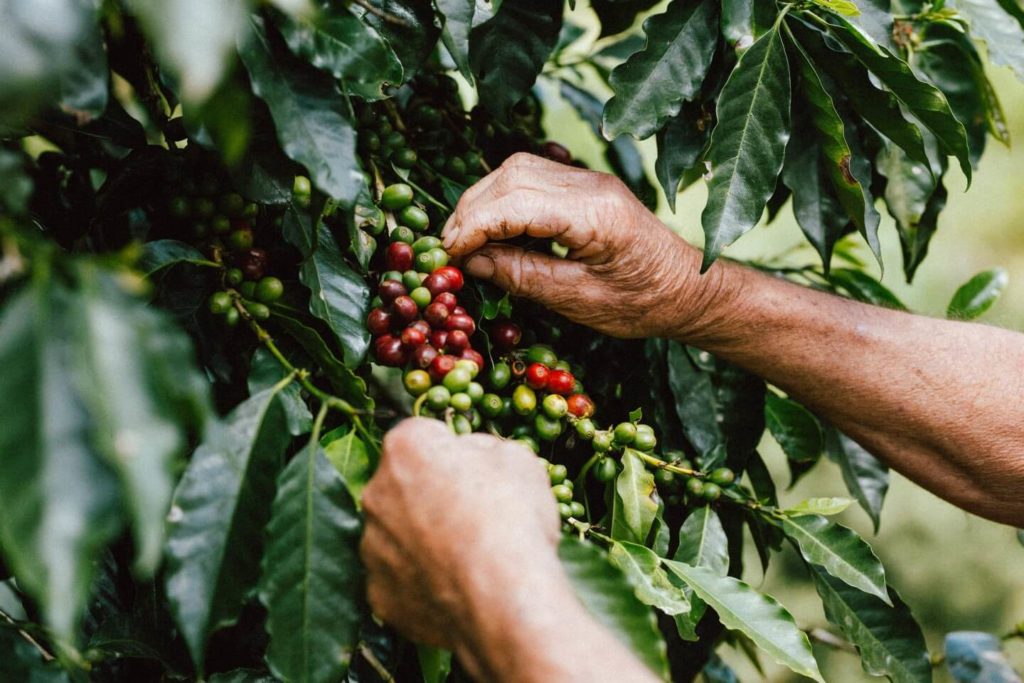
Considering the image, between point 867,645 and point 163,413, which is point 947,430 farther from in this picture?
point 163,413

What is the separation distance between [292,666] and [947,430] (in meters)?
1.24

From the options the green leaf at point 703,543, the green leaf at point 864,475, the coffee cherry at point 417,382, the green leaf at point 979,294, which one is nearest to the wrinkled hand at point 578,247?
the coffee cherry at point 417,382

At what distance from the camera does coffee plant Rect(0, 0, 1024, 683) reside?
0.56 meters

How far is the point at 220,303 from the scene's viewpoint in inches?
40.3

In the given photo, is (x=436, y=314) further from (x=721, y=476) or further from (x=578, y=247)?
(x=721, y=476)

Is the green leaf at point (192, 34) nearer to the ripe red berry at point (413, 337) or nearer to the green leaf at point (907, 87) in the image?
the ripe red berry at point (413, 337)

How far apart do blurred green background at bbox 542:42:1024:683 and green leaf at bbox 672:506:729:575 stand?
8.49ft

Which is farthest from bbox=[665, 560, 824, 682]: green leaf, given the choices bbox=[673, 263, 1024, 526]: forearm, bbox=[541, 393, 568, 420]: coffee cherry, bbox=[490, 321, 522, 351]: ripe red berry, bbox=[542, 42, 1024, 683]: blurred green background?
bbox=[542, 42, 1024, 683]: blurred green background

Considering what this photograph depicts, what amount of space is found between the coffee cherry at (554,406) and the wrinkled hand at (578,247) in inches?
7.8

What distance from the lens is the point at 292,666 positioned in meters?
0.81

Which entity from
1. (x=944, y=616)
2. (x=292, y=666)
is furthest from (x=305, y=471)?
(x=944, y=616)

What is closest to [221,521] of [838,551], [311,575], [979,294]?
[311,575]

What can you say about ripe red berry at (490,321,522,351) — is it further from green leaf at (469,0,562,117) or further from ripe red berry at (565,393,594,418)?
green leaf at (469,0,562,117)

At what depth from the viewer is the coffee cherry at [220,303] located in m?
1.02
